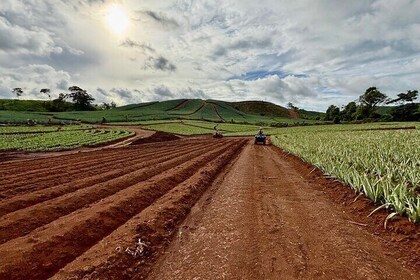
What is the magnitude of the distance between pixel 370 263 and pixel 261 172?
1015 centimetres

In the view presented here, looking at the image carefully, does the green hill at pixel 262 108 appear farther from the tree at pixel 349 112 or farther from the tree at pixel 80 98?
the tree at pixel 80 98

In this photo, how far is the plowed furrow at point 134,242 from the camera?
16.4ft

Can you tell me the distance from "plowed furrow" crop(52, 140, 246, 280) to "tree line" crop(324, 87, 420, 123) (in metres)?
102

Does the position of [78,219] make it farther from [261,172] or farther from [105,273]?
[261,172]

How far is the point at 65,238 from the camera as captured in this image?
245 inches

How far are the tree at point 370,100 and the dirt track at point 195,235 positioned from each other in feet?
382

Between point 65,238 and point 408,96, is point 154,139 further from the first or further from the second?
point 408,96

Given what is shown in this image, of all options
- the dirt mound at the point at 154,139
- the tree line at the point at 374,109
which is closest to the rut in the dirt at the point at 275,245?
the dirt mound at the point at 154,139

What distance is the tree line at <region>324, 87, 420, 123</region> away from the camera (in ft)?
323

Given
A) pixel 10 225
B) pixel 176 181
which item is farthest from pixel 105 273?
pixel 176 181

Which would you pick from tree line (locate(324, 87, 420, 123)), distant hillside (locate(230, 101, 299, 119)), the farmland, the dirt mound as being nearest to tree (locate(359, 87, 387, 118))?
tree line (locate(324, 87, 420, 123))

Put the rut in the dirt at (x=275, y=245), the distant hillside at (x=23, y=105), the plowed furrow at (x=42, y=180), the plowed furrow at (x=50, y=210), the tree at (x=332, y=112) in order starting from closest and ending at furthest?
the rut in the dirt at (x=275, y=245) < the plowed furrow at (x=50, y=210) < the plowed furrow at (x=42, y=180) < the tree at (x=332, y=112) < the distant hillside at (x=23, y=105)

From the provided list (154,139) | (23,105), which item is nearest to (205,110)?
(23,105)

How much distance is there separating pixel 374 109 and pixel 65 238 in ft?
426
